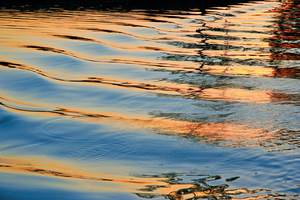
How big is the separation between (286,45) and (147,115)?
11.5ft

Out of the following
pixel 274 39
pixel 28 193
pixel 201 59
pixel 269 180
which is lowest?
pixel 28 193

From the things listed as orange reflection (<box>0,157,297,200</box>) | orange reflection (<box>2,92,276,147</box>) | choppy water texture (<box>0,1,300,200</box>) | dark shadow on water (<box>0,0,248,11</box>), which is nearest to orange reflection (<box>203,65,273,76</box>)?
choppy water texture (<box>0,1,300,200</box>)

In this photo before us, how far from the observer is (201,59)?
16.3 ft

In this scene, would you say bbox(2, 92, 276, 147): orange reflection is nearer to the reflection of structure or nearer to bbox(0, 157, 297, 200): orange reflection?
bbox(0, 157, 297, 200): orange reflection

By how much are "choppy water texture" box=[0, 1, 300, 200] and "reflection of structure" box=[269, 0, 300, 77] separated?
2 centimetres

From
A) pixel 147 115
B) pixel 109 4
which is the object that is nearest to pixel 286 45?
pixel 147 115

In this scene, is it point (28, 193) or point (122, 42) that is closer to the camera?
point (28, 193)

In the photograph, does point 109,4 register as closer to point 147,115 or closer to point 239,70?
point 239,70

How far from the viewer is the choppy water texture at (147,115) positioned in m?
2.13

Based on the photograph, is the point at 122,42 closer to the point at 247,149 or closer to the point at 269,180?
the point at 247,149

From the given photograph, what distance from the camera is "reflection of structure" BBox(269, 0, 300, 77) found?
15.0 feet

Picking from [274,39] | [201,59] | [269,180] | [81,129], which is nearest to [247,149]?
[269,180]

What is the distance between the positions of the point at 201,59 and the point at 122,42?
130cm

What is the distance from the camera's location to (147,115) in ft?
10.4
